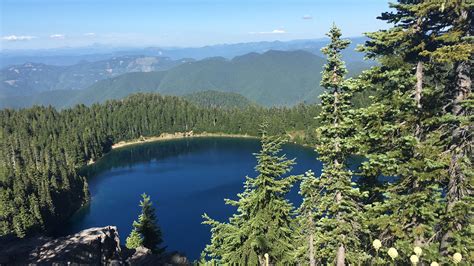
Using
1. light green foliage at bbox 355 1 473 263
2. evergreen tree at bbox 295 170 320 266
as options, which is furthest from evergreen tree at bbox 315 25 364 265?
light green foliage at bbox 355 1 473 263

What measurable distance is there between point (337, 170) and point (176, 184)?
360ft

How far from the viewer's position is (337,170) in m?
17.8

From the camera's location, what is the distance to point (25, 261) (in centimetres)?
1712

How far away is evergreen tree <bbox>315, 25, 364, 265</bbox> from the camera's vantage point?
17.4 metres

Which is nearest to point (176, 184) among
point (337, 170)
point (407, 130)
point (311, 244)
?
point (337, 170)

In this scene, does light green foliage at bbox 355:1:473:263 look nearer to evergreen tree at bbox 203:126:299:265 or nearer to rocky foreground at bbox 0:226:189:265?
evergreen tree at bbox 203:126:299:265

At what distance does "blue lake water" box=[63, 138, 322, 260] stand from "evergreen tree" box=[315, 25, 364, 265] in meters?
51.8

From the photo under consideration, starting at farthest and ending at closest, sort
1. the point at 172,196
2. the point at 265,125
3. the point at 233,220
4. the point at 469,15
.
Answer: the point at 172,196, the point at 233,220, the point at 265,125, the point at 469,15

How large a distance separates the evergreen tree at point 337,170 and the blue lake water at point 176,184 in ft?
170

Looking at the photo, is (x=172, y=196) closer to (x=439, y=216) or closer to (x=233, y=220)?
(x=233, y=220)

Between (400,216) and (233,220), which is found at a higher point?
(400,216)

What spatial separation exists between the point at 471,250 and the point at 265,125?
11.0 m

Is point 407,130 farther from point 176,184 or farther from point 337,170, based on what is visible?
point 176,184

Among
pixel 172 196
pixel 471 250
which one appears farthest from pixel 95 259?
pixel 172 196
